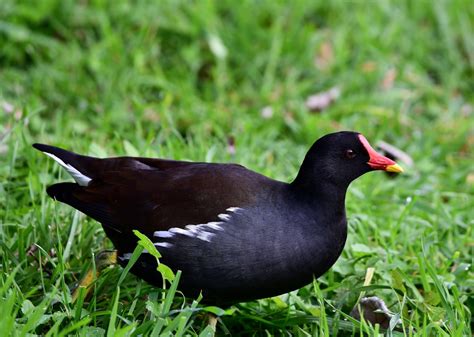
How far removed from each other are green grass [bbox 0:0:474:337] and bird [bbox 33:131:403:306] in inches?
5.3

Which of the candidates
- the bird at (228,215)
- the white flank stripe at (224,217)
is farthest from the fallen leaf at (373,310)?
the white flank stripe at (224,217)

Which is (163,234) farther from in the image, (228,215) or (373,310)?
(373,310)

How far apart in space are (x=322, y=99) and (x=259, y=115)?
50 cm

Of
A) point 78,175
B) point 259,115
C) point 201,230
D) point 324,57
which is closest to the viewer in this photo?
point 201,230

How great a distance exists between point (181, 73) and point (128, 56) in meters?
0.38

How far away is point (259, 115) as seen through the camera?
5.61 meters

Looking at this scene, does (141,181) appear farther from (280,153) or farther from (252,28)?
(252,28)

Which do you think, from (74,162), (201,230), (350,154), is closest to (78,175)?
(74,162)

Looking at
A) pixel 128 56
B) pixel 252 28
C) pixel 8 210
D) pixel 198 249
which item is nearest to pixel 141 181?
pixel 198 249

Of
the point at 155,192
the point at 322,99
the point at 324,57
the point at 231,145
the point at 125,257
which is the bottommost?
the point at 125,257

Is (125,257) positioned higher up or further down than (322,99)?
further down

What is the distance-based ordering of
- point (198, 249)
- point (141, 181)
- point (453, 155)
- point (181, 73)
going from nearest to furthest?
point (198, 249) < point (141, 181) < point (453, 155) < point (181, 73)

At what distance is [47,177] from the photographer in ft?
13.5

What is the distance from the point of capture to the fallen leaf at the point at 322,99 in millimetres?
5805
